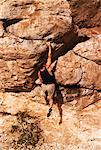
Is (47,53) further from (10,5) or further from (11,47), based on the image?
(10,5)

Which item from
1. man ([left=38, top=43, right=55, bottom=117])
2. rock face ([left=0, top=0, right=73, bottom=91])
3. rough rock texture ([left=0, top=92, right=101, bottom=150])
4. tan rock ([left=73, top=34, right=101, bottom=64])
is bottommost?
rough rock texture ([left=0, top=92, right=101, bottom=150])

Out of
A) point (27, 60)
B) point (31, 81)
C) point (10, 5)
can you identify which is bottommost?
point (31, 81)

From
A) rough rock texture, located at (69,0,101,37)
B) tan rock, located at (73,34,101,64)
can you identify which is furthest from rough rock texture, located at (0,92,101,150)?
rough rock texture, located at (69,0,101,37)

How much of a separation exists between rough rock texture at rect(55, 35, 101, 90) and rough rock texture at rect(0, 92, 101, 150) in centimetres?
152

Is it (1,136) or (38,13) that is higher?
(38,13)

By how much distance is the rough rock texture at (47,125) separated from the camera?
1792 centimetres

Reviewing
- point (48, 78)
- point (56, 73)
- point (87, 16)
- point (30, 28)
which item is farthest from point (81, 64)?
point (30, 28)

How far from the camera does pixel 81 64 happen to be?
18891 millimetres

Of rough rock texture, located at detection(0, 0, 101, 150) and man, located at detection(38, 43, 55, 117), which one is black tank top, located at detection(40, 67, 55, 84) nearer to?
man, located at detection(38, 43, 55, 117)

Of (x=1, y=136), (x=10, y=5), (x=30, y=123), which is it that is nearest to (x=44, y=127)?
(x=30, y=123)

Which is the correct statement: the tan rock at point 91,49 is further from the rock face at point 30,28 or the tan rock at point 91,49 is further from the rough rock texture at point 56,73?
the rock face at point 30,28

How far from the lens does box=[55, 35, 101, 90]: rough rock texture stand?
1866 centimetres

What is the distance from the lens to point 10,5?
1755 centimetres

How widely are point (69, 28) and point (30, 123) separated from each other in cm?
551
